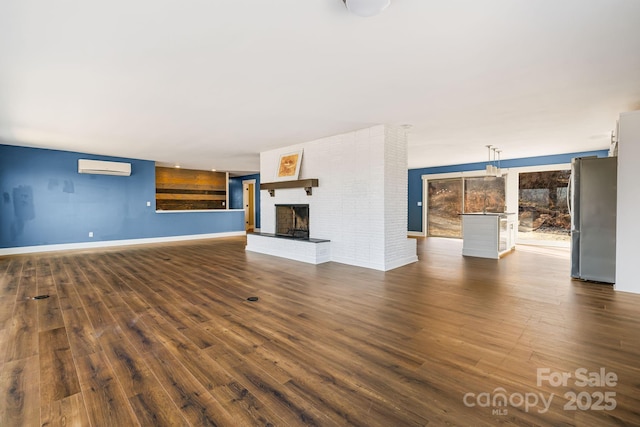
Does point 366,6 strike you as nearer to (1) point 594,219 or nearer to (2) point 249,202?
(1) point 594,219

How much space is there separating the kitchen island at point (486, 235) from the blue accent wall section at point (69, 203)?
8648 mm

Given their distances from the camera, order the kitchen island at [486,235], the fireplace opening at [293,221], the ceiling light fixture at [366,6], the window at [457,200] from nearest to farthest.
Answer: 1. the ceiling light fixture at [366,6]
2. the kitchen island at [486,235]
3. the fireplace opening at [293,221]
4. the window at [457,200]

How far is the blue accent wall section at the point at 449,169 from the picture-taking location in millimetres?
8117

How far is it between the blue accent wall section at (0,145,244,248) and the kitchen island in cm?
865

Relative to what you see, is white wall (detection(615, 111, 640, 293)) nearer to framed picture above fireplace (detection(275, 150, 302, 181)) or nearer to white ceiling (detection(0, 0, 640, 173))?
white ceiling (detection(0, 0, 640, 173))

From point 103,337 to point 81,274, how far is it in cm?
321

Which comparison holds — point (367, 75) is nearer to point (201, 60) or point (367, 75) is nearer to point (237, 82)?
point (237, 82)

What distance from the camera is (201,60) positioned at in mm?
2822

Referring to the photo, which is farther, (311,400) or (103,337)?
(103,337)

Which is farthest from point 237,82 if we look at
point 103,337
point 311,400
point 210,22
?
point 311,400

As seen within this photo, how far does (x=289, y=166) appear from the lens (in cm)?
684

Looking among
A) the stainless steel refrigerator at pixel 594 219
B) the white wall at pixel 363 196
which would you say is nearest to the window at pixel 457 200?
the stainless steel refrigerator at pixel 594 219

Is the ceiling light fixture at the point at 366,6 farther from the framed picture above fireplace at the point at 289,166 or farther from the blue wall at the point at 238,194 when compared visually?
the blue wall at the point at 238,194

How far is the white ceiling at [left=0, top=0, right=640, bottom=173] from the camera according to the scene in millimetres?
2141
